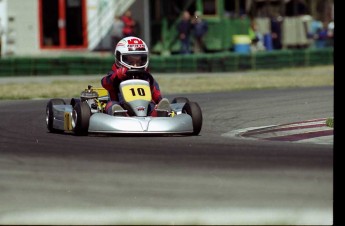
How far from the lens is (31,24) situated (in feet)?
115

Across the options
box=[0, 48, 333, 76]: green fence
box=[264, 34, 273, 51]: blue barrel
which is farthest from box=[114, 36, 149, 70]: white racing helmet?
box=[264, 34, 273, 51]: blue barrel

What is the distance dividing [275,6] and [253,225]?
31317mm

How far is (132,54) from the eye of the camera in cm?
1280

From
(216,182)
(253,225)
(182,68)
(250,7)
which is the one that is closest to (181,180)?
(216,182)

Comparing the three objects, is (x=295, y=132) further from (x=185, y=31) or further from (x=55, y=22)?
(x=55, y=22)

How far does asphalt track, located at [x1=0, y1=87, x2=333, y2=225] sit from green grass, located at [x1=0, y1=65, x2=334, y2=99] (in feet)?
25.8

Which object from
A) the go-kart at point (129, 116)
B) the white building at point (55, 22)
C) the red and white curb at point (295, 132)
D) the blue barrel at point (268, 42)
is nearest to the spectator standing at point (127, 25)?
the white building at point (55, 22)

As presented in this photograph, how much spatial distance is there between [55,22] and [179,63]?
28.0 feet

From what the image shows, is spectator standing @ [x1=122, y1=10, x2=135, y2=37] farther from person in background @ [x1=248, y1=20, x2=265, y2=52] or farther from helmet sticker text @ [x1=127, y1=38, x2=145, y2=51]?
helmet sticker text @ [x1=127, y1=38, x2=145, y2=51]

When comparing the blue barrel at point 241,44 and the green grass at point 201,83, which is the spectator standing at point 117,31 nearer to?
the blue barrel at point 241,44

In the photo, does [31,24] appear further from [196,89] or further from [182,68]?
[196,89]

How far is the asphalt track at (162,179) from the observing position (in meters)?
7.19

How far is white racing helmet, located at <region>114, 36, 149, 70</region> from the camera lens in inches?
504

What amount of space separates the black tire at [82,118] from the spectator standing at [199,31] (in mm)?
20157
